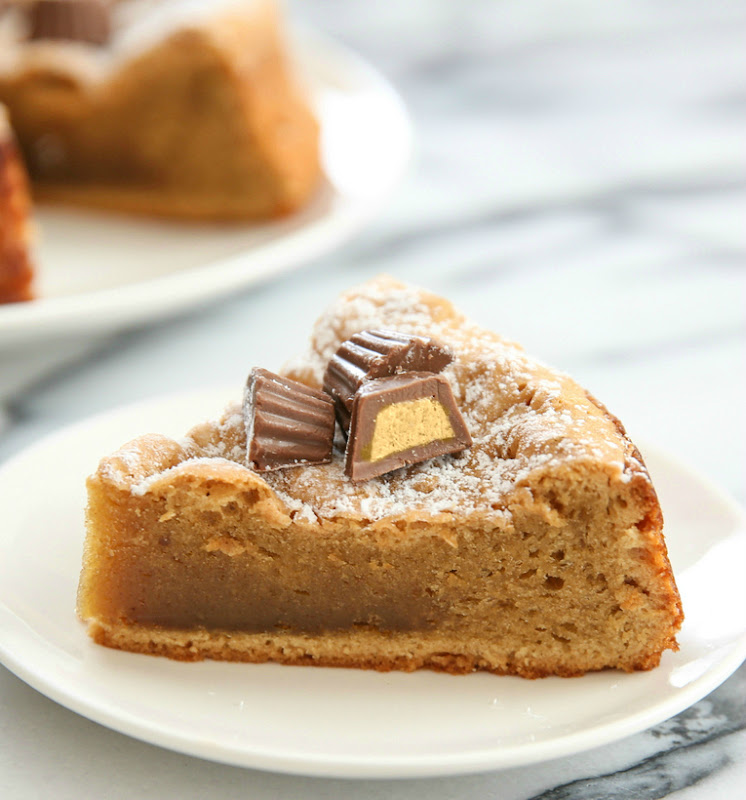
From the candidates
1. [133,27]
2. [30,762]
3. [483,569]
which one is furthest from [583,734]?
[133,27]

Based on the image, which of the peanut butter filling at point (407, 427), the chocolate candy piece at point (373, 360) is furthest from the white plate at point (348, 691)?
the chocolate candy piece at point (373, 360)

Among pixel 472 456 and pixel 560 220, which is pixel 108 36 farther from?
pixel 472 456

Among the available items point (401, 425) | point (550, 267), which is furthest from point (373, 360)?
point (550, 267)

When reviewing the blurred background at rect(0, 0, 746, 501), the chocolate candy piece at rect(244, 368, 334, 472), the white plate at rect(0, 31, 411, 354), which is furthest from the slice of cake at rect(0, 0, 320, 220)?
the chocolate candy piece at rect(244, 368, 334, 472)

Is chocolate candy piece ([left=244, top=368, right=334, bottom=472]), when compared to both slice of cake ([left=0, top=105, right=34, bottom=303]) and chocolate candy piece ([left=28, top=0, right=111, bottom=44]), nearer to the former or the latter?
slice of cake ([left=0, top=105, right=34, bottom=303])

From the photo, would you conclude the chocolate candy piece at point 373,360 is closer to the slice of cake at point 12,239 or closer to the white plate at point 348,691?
the white plate at point 348,691

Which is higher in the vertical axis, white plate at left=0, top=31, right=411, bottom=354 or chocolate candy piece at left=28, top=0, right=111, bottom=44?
chocolate candy piece at left=28, top=0, right=111, bottom=44
